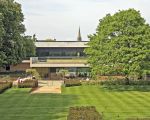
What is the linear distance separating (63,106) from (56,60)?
52277 millimetres

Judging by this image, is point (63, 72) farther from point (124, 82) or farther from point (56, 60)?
point (124, 82)

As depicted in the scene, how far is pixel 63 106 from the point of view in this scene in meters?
38.3

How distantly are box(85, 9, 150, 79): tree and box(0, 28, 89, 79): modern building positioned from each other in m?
24.6

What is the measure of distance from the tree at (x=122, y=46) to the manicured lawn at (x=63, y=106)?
28.7 feet

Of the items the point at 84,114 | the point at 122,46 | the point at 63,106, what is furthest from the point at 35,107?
the point at 122,46

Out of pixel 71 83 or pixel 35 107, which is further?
pixel 71 83

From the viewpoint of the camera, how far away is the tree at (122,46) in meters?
55.9

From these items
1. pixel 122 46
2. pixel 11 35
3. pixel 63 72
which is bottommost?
pixel 63 72

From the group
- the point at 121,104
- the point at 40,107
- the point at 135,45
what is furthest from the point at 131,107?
the point at 135,45

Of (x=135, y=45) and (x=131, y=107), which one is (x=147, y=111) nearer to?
(x=131, y=107)

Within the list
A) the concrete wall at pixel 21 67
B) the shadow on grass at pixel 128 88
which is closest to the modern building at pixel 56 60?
the concrete wall at pixel 21 67

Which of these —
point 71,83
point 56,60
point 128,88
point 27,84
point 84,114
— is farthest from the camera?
point 56,60

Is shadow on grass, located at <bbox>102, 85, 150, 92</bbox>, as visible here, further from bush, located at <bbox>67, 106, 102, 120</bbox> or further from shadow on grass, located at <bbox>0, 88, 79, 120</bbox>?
bush, located at <bbox>67, 106, 102, 120</bbox>

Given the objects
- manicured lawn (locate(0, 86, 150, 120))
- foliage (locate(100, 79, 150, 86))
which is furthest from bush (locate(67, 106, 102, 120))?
foliage (locate(100, 79, 150, 86))
